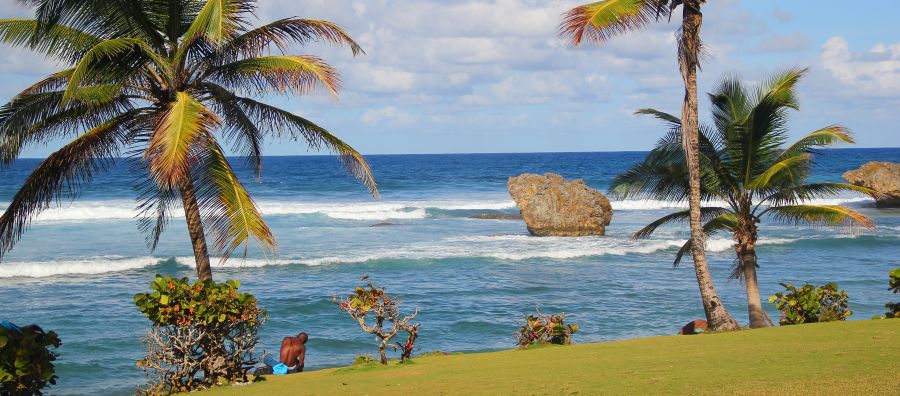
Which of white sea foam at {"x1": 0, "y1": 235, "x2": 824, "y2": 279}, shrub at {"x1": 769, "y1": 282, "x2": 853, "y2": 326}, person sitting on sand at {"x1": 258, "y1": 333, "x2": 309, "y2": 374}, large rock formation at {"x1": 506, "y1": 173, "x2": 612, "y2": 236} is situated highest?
large rock formation at {"x1": 506, "y1": 173, "x2": 612, "y2": 236}

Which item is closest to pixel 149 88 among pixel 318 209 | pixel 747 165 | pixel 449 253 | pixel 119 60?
pixel 119 60

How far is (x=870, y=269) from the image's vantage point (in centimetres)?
2461

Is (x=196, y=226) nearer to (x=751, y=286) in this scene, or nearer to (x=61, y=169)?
(x=61, y=169)

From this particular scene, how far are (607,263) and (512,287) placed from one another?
5190 millimetres

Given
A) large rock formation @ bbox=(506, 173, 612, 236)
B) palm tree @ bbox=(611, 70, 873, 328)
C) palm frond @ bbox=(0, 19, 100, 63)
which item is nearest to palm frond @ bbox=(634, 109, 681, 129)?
palm tree @ bbox=(611, 70, 873, 328)

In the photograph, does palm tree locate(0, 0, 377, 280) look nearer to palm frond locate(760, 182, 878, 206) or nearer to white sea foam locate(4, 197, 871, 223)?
palm frond locate(760, 182, 878, 206)

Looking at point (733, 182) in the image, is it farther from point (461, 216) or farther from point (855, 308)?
point (461, 216)

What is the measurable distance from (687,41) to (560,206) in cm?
1994

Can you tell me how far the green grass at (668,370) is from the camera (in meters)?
7.12

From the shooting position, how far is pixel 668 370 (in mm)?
8117

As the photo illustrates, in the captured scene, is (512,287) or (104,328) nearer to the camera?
(104,328)

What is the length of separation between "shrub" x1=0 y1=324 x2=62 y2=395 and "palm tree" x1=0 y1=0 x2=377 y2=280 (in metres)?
1.99

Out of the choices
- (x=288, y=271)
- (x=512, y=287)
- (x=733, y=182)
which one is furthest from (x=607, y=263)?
(x=733, y=182)

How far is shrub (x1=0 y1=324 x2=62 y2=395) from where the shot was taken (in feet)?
27.3
